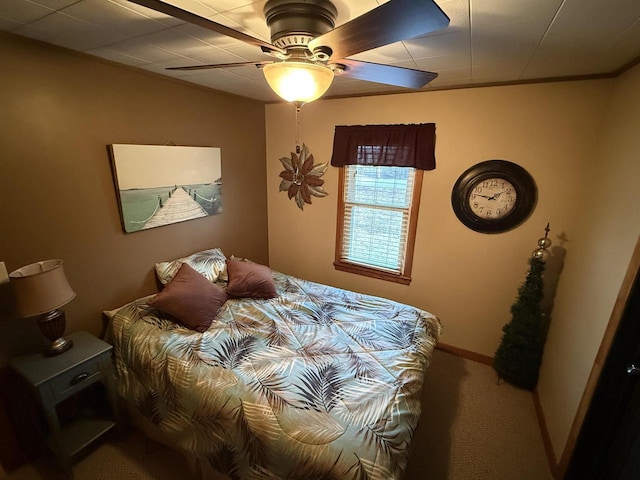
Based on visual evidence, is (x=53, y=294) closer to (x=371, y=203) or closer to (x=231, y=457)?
(x=231, y=457)

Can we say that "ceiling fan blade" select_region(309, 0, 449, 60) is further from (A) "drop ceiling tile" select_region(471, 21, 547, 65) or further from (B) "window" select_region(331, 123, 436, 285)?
(B) "window" select_region(331, 123, 436, 285)

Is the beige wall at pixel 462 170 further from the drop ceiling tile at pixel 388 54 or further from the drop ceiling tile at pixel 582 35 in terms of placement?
the drop ceiling tile at pixel 388 54

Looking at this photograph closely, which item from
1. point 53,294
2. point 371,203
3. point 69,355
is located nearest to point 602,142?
point 371,203

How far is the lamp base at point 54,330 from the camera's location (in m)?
1.67

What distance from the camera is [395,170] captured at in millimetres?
2863

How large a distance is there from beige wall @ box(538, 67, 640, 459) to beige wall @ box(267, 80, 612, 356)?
6.3 inches

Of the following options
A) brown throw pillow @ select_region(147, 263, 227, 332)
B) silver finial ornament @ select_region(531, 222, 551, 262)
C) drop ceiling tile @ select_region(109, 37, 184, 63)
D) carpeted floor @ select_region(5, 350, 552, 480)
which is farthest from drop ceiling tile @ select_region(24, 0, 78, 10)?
silver finial ornament @ select_region(531, 222, 551, 262)

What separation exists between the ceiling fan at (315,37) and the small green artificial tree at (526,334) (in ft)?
6.11

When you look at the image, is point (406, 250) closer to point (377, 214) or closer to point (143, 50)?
point (377, 214)

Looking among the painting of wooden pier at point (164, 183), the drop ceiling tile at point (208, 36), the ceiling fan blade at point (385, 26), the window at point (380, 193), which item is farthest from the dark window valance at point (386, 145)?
the ceiling fan blade at point (385, 26)

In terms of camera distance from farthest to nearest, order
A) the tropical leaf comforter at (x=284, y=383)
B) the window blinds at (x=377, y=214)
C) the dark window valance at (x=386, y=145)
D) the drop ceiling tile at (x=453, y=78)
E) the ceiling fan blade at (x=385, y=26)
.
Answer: the window blinds at (x=377, y=214) < the dark window valance at (x=386, y=145) < the drop ceiling tile at (x=453, y=78) < the tropical leaf comforter at (x=284, y=383) < the ceiling fan blade at (x=385, y=26)

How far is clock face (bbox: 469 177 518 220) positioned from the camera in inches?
94.5

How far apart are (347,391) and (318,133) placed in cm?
252

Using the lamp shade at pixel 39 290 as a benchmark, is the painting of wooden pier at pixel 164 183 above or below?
above
